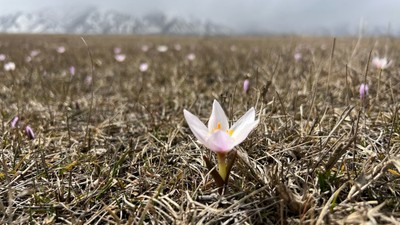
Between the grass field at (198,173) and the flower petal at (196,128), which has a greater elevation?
the flower petal at (196,128)

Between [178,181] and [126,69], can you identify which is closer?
[178,181]

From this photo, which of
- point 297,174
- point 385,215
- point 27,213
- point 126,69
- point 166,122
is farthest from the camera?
point 126,69

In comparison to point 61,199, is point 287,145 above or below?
above

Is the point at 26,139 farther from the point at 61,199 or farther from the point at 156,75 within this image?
the point at 156,75

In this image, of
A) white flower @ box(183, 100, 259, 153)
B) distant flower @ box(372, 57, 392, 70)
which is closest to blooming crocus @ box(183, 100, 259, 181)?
white flower @ box(183, 100, 259, 153)

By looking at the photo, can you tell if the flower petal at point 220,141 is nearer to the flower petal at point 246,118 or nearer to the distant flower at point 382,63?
the flower petal at point 246,118

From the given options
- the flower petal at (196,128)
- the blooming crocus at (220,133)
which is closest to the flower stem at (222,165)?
the blooming crocus at (220,133)

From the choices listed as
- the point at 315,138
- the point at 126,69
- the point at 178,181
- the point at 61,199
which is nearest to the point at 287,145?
the point at 315,138

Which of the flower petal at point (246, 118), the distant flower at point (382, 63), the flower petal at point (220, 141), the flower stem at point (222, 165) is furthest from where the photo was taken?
the distant flower at point (382, 63)

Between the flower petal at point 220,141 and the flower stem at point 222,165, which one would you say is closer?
the flower petal at point 220,141
